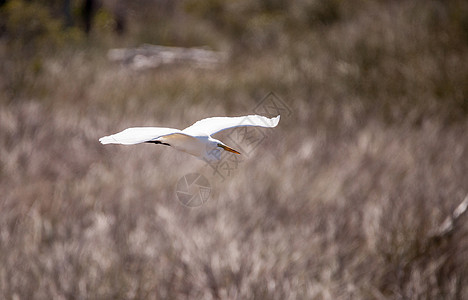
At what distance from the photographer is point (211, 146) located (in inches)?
7.9

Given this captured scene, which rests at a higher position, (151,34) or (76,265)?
(76,265)

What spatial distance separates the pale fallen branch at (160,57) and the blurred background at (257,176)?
216 cm

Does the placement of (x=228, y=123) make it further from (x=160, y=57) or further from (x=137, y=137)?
(x=160, y=57)

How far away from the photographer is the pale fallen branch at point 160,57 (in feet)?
21.7

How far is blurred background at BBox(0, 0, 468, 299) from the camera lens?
61.0 inches

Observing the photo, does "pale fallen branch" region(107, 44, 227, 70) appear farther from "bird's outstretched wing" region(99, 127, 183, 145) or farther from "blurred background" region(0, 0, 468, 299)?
"bird's outstretched wing" region(99, 127, 183, 145)

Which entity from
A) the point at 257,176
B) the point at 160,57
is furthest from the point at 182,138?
the point at 160,57

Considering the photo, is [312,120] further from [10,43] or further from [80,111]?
[10,43]

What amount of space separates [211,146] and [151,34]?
8084 millimetres

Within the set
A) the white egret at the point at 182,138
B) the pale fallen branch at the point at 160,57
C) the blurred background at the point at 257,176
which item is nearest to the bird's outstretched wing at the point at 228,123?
the white egret at the point at 182,138

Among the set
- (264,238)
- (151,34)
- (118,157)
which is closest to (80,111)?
(118,157)

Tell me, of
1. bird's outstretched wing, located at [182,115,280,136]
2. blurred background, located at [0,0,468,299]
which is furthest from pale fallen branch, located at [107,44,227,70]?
bird's outstretched wing, located at [182,115,280,136]

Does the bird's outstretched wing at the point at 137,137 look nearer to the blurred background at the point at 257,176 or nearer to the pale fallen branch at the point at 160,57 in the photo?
the blurred background at the point at 257,176

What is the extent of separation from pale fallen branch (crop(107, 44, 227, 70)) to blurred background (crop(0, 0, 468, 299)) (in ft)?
7.10
